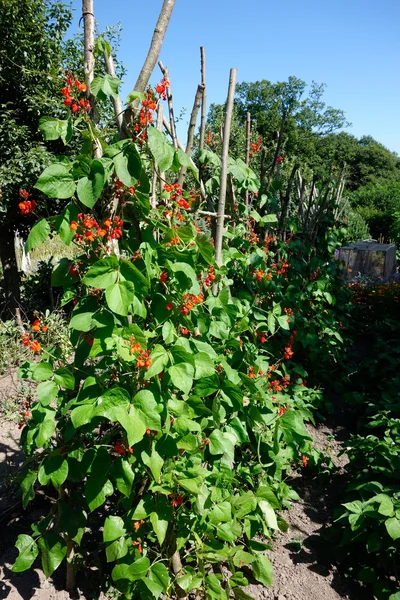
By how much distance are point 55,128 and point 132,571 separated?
5.05 ft

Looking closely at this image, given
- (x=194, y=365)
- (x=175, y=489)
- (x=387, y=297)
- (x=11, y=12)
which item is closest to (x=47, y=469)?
(x=175, y=489)

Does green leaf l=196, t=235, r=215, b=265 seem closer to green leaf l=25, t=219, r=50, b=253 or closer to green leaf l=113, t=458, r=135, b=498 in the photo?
green leaf l=25, t=219, r=50, b=253

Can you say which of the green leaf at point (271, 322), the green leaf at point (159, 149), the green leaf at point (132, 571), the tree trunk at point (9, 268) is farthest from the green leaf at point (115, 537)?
the tree trunk at point (9, 268)

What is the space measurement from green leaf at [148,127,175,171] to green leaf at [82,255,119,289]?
0.34 m

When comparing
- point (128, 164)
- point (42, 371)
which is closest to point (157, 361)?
point (42, 371)

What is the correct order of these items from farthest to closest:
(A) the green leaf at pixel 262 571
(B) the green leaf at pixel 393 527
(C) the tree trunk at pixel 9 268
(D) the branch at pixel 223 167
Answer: (C) the tree trunk at pixel 9 268, (D) the branch at pixel 223 167, (A) the green leaf at pixel 262 571, (B) the green leaf at pixel 393 527

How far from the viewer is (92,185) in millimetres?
1420

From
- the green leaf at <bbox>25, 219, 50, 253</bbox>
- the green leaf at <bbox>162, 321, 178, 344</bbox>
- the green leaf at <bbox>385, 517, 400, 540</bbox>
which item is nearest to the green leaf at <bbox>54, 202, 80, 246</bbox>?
the green leaf at <bbox>25, 219, 50, 253</bbox>

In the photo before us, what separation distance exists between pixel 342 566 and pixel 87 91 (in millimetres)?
2413

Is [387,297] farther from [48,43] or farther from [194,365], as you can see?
[194,365]

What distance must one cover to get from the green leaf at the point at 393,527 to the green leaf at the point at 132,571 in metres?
0.99

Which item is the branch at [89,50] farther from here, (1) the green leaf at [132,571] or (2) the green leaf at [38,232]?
(1) the green leaf at [132,571]

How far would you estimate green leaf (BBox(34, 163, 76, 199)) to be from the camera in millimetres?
1403

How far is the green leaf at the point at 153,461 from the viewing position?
1.52 m
